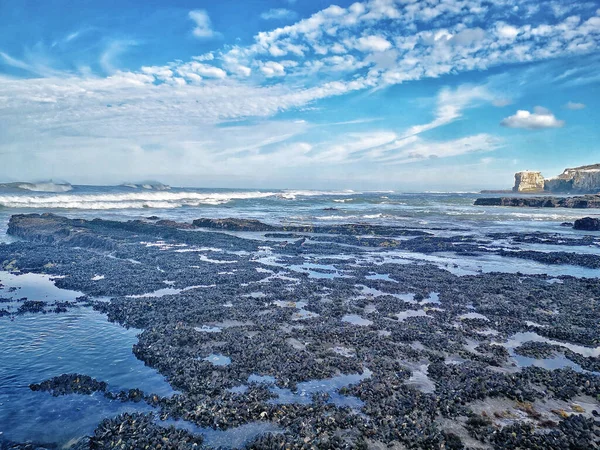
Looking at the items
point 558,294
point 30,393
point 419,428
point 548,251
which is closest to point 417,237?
point 548,251

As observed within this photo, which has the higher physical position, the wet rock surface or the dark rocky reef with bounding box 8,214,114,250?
the dark rocky reef with bounding box 8,214,114,250

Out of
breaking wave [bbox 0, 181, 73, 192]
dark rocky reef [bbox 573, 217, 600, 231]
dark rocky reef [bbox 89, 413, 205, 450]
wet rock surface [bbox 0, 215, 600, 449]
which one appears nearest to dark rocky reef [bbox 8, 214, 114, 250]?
wet rock surface [bbox 0, 215, 600, 449]

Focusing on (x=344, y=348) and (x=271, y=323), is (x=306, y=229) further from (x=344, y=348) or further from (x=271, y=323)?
(x=344, y=348)

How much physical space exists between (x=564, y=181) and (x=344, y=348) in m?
162

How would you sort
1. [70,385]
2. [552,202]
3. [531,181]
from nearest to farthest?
[70,385] < [552,202] < [531,181]

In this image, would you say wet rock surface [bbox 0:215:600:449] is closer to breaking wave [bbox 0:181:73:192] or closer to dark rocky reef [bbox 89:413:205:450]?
dark rocky reef [bbox 89:413:205:450]

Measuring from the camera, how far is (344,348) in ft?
33.0

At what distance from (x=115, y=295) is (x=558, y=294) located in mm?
17308

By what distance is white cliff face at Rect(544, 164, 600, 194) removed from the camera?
12062 centimetres

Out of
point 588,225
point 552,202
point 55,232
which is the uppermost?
point 552,202

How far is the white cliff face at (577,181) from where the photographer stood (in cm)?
12062

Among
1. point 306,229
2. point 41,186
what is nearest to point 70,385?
point 306,229

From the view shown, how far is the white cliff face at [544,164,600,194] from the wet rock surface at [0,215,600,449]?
127048 millimetres

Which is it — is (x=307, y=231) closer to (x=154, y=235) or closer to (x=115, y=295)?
(x=154, y=235)
